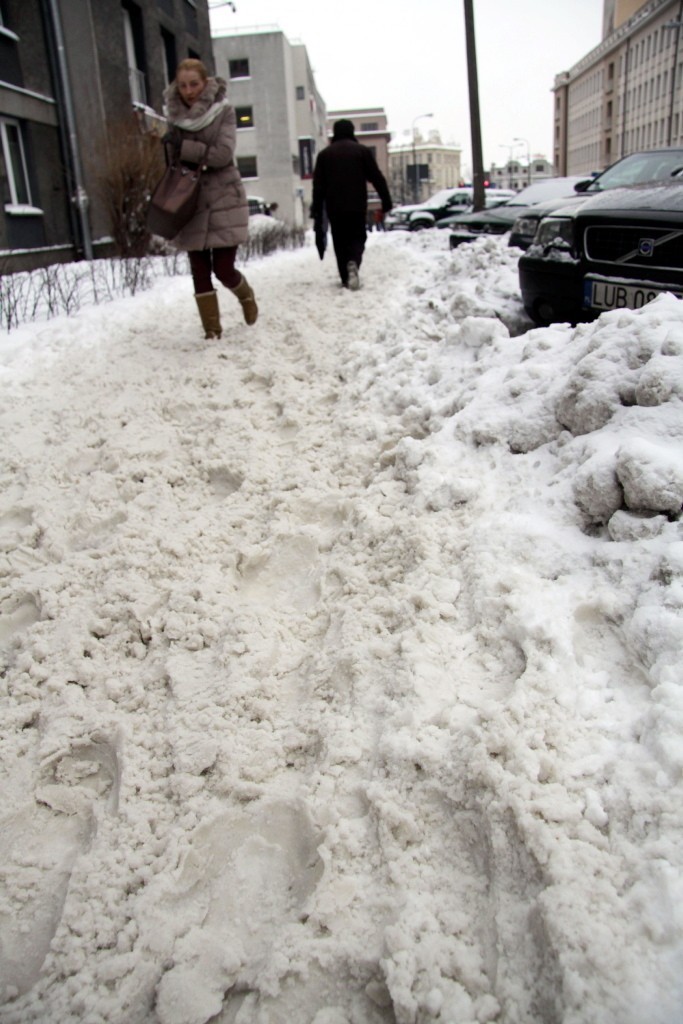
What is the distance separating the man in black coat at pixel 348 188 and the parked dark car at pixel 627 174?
1590mm

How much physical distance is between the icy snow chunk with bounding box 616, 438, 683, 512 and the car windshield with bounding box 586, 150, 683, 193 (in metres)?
5.54

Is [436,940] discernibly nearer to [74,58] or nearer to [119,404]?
[119,404]

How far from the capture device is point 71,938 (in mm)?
1463

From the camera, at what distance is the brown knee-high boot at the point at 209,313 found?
17.7 feet

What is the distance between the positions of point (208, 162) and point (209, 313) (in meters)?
1.03

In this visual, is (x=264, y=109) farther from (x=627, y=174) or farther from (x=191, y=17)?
(x=627, y=174)

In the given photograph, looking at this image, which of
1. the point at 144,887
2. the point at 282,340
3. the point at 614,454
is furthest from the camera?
the point at 282,340

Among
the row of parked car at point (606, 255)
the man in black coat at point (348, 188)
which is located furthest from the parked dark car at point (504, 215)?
the row of parked car at point (606, 255)

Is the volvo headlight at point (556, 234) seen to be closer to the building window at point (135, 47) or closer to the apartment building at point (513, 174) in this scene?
the building window at point (135, 47)

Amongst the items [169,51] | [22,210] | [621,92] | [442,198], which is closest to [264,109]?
[442,198]

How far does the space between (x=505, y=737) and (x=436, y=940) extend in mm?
447

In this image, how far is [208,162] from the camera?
4.95 metres

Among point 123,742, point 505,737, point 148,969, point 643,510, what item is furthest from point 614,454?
point 148,969

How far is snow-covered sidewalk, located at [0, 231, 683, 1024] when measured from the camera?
1.34 metres
